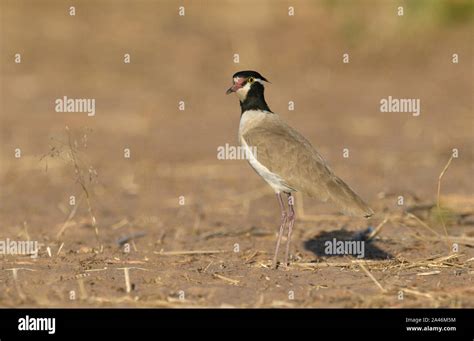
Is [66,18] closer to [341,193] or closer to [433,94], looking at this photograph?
[433,94]

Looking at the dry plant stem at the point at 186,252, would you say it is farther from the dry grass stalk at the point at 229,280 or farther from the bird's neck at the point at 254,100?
the bird's neck at the point at 254,100

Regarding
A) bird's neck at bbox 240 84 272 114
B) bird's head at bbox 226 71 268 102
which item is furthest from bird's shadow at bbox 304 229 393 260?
bird's head at bbox 226 71 268 102

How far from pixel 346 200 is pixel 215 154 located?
7187 mm

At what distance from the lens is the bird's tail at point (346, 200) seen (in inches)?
317

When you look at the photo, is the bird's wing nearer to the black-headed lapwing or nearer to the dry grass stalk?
the black-headed lapwing

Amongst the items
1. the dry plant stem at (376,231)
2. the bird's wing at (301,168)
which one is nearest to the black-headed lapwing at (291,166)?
the bird's wing at (301,168)

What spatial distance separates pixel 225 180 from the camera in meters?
13.5

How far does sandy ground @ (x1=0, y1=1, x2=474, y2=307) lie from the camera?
7.81 metres

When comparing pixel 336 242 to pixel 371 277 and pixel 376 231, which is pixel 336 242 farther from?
pixel 371 277

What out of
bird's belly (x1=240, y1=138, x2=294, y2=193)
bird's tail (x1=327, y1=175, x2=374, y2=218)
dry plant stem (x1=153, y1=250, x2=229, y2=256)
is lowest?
dry plant stem (x1=153, y1=250, x2=229, y2=256)

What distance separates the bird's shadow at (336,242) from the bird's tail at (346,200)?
0.97m

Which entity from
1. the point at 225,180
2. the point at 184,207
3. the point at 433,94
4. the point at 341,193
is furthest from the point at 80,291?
the point at 433,94

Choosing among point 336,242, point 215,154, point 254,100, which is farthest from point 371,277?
point 215,154

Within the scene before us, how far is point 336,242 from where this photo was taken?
376 inches
